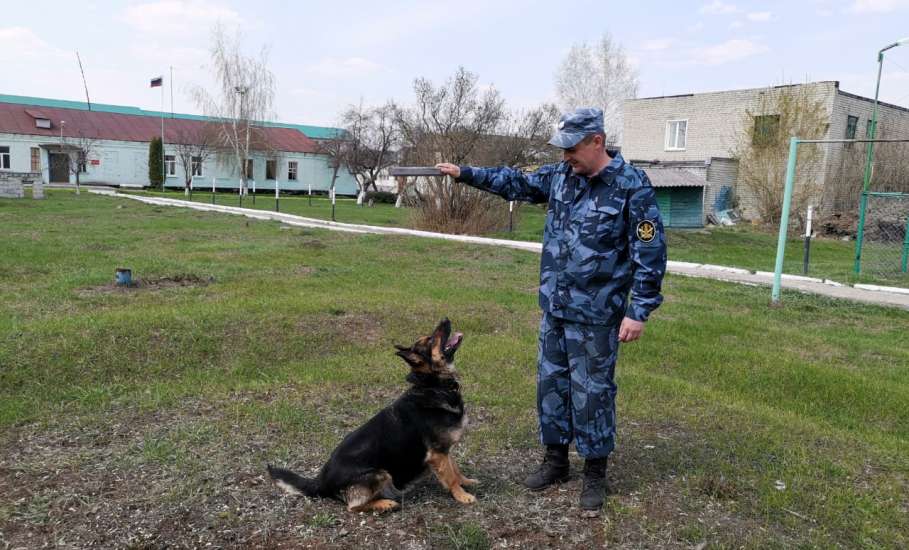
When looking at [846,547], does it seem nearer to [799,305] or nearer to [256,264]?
[799,305]

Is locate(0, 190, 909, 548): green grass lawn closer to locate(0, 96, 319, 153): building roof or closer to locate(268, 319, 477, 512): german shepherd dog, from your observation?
locate(268, 319, 477, 512): german shepherd dog

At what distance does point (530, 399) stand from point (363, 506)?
84.9 inches

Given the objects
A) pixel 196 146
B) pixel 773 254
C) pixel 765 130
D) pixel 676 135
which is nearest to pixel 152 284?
pixel 773 254

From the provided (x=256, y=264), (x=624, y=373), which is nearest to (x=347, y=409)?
(x=624, y=373)

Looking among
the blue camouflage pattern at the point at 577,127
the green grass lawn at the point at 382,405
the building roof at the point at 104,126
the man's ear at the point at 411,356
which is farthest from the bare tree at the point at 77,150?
the blue camouflage pattern at the point at 577,127

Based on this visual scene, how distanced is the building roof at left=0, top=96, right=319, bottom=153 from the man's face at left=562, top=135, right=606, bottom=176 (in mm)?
49865

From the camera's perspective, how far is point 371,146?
155ft

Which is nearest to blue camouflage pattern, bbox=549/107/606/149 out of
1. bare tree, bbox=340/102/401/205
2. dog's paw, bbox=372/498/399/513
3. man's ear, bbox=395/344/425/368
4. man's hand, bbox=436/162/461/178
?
man's hand, bbox=436/162/461/178

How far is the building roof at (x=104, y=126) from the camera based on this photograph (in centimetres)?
4500

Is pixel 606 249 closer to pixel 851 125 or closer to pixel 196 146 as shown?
pixel 851 125

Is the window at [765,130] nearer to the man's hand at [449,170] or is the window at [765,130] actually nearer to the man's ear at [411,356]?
the man's hand at [449,170]

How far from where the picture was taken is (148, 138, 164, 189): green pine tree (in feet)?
150

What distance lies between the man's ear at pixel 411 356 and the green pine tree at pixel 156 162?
4634 cm

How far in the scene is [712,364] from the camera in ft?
21.0
